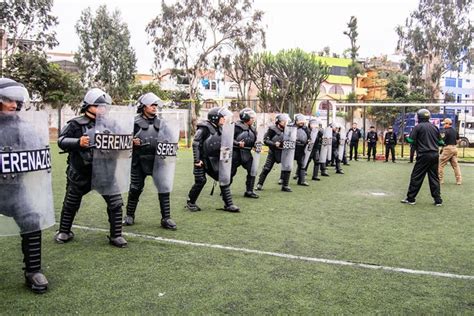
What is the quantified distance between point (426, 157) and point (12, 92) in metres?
7.33

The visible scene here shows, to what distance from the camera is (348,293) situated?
416 centimetres

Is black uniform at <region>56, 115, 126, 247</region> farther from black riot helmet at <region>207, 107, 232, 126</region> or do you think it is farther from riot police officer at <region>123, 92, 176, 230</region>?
black riot helmet at <region>207, 107, 232, 126</region>

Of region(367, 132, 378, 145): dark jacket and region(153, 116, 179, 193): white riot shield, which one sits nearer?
region(153, 116, 179, 193): white riot shield

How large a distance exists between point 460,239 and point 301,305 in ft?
11.1

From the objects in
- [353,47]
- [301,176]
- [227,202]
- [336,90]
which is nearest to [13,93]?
[227,202]

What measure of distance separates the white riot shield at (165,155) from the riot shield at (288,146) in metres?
4.52

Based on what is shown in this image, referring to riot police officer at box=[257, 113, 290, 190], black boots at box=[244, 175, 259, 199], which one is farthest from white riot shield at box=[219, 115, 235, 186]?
riot police officer at box=[257, 113, 290, 190]

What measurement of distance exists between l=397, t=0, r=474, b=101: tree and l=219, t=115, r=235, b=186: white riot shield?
37558 millimetres

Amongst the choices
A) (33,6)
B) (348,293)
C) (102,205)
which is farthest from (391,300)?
(33,6)

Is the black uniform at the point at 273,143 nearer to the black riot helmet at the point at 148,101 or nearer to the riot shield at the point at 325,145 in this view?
the riot shield at the point at 325,145

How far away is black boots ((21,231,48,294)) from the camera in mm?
4043

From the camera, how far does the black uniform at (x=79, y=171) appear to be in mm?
5273

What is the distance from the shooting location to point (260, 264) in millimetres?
4977

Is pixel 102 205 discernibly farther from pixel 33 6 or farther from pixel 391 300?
pixel 33 6
